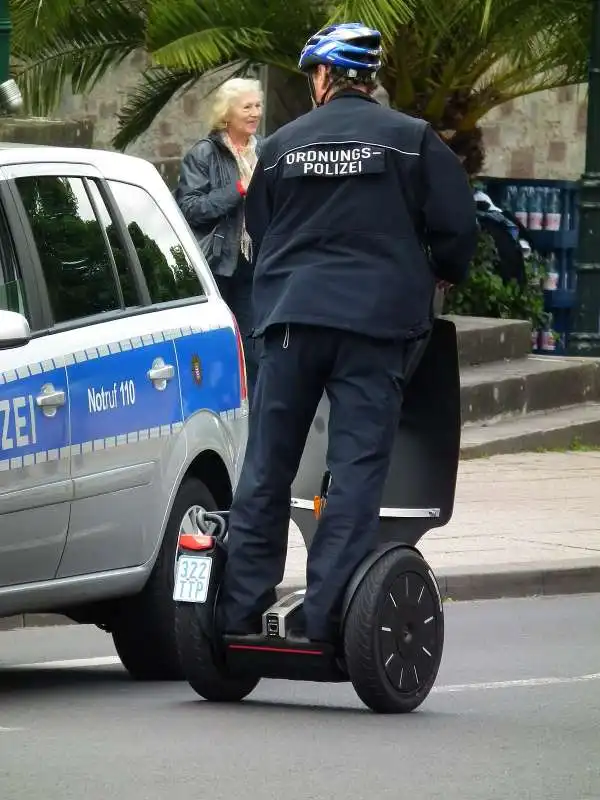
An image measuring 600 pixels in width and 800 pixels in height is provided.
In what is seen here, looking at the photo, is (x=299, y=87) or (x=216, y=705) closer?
(x=216, y=705)

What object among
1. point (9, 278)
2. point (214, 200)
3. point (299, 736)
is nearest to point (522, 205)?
point (214, 200)

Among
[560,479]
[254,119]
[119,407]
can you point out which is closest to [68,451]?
[119,407]

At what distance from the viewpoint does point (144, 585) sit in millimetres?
7598

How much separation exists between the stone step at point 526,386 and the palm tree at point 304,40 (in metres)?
2.42

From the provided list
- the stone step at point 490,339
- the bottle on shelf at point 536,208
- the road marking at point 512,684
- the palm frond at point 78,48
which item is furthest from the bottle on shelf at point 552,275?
the road marking at point 512,684

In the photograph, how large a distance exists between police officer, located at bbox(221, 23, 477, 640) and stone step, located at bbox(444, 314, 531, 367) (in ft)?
30.6

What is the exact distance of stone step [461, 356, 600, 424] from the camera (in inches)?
611

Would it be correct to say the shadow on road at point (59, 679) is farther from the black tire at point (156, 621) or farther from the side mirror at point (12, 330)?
the side mirror at point (12, 330)

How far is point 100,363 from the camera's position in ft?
23.7

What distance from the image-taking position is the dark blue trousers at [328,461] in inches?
258

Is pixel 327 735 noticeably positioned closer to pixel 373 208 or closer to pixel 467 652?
pixel 373 208

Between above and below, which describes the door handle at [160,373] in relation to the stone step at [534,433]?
above

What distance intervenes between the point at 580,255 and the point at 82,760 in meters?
11.6

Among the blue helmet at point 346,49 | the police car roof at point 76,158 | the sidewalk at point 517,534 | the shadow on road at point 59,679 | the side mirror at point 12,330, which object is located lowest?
the sidewalk at point 517,534
